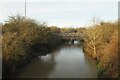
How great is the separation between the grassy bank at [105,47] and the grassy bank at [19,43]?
20.4 ft

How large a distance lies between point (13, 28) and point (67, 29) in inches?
2158

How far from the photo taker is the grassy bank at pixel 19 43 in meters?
18.4

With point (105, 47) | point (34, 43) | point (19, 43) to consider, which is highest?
point (19, 43)

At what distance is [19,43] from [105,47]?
274 inches

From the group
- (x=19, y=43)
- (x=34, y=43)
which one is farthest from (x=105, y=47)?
(x=34, y=43)

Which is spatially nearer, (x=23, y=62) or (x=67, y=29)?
(x=23, y=62)

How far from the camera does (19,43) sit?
2197 centimetres

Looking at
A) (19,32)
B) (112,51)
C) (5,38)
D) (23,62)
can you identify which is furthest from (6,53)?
(19,32)

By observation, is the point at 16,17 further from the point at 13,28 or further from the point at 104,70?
the point at 104,70

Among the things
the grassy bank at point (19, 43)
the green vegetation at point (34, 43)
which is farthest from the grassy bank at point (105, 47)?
the grassy bank at point (19, 43)

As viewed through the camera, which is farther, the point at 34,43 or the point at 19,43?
the point at 34,43

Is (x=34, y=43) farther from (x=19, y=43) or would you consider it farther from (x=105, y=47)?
(x=105, y=47)

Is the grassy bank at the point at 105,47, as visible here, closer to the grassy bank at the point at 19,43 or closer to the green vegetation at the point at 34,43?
the green vegetation at the point at 34,43

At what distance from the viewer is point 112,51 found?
1614 cm
